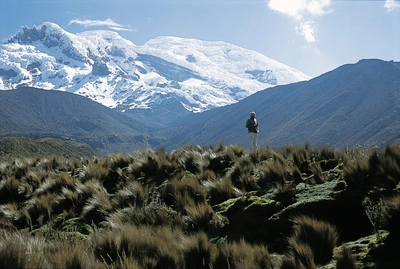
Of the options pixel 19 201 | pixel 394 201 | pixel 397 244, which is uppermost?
pixel 394 201

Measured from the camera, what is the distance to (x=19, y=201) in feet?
33.9

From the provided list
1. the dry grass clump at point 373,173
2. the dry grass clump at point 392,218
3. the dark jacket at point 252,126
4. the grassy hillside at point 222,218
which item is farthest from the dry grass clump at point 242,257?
the dark jacket at point 252,126

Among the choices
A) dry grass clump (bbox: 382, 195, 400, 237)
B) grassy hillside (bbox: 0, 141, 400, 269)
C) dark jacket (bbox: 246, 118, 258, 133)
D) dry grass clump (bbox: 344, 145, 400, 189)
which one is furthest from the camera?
dark jacket (bbox: 246, 118, 258, 133)

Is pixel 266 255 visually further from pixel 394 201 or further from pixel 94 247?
pixel 94 247

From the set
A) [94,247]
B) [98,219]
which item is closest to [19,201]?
[98,219]

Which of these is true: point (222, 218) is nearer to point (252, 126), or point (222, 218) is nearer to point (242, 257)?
point (242, 257)

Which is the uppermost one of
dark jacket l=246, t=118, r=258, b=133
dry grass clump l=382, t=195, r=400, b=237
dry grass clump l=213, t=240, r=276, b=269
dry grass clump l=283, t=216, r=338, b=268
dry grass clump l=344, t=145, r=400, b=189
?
dark jacket l=246, t=118, r=258, b=133

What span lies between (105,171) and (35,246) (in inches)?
297

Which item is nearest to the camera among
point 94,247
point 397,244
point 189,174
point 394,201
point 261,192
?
point 397,244

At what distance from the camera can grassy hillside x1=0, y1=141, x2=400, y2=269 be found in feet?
13.4

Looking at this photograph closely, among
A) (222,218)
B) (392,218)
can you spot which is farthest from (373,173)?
(222,218)

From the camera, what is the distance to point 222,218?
616 cm

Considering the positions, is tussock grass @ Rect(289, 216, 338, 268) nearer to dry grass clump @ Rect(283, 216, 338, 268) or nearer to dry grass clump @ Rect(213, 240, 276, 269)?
dry grass clump @ Rect(283, 216, 338, 268)

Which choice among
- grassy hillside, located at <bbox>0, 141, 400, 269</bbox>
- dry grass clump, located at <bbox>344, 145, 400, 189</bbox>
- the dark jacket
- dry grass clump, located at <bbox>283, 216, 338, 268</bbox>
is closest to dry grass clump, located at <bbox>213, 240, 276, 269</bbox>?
grassy hillside, located at <bbox>0, 141, 400, 269</bbox>
